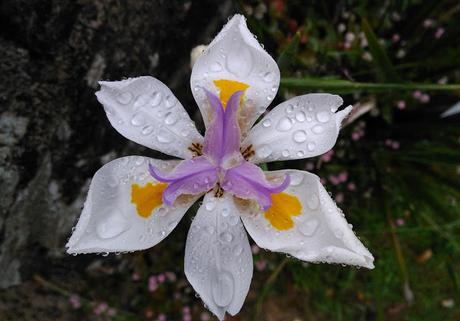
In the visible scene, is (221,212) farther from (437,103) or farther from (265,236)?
(437,103)

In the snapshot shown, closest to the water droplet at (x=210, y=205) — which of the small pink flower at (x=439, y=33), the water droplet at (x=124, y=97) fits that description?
the water droplet at (x=124, y=97)

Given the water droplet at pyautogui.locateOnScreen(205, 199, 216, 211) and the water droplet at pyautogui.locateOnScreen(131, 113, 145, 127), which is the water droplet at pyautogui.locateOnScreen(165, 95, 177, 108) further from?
the water droplet at pyautogui.locateOnScreen(205, 199, 216, 211)

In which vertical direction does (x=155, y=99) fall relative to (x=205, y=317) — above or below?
above

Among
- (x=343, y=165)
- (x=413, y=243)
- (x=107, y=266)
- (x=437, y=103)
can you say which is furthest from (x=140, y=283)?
(x=437, y=103)

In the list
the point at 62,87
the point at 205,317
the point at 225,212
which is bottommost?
the point at 205,317

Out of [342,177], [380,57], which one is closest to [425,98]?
[342,177]

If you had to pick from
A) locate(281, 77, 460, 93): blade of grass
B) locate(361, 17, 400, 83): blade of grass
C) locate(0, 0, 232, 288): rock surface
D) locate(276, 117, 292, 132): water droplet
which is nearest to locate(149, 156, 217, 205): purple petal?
locate(276, 117, 292, 132): water droplet

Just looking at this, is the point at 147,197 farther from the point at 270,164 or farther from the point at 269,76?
the point at 270,164
